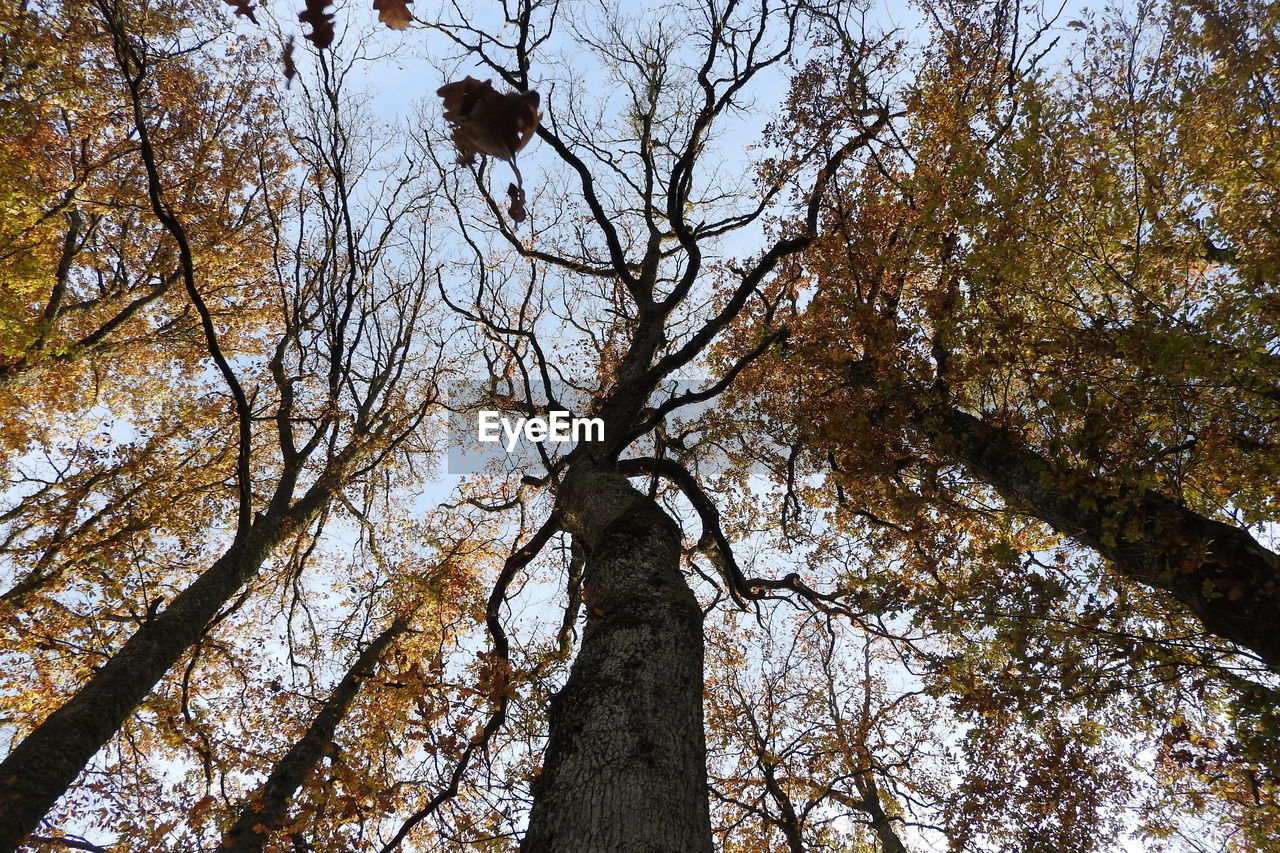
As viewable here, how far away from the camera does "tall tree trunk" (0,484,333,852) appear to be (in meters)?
4.18

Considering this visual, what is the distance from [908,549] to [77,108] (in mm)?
14328

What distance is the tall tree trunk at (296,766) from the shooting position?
255 inches

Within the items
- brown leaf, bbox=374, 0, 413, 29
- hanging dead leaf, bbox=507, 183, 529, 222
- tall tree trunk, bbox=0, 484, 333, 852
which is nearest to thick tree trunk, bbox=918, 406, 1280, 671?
hanging dead leaf, bbox=507, 183, 529, 222

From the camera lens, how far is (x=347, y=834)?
20.7 feet

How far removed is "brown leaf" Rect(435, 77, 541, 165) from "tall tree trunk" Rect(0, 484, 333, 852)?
579 centimetres

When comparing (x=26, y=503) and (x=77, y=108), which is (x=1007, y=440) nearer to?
(x=77, y=108)

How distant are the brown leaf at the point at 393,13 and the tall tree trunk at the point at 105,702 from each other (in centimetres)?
578

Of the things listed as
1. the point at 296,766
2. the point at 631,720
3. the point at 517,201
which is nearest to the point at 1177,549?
the point at 631,720

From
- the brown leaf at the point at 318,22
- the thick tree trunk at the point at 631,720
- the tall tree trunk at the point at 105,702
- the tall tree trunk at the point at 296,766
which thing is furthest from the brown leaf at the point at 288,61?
the tall tree trunk at the point at 296,766

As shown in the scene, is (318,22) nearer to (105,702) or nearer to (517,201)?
(517,201)

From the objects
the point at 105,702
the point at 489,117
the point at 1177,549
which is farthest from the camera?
the point at 105,702

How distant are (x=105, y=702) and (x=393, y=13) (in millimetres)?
6454

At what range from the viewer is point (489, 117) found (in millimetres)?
1305

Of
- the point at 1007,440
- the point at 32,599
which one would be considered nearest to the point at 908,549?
the point at 1007,440
